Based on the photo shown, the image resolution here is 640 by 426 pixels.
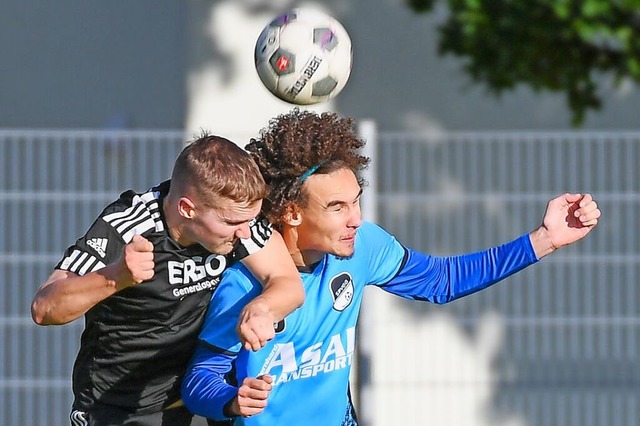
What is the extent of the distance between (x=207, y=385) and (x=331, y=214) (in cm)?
63

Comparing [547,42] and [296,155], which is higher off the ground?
[547,42]

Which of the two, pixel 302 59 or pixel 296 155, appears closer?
pixel 296 155

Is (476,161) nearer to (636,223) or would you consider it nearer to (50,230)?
(636,223)

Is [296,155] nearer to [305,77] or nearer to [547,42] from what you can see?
[305,77]

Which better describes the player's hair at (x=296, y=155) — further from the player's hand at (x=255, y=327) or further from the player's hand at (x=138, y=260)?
the player's hand at (x=138, y=260)

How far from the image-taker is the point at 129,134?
680 cm

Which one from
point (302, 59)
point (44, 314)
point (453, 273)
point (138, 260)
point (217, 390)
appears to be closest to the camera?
point (138, 260)

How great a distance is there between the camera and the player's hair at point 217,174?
12.7 ft

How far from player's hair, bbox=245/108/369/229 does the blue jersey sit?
0.86 feet

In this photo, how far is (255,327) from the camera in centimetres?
361

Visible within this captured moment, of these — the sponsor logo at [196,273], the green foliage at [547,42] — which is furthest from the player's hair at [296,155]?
the green foliage at [547,42]

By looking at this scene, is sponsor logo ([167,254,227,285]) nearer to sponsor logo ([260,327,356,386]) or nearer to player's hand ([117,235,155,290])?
sponsor logo ([260,327,356,386])

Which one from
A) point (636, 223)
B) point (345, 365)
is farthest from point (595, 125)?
point (345, 365)

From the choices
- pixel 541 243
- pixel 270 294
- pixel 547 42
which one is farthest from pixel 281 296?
pixel 547 42
